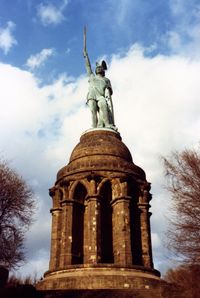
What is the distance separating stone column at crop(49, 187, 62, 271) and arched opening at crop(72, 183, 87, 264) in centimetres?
116

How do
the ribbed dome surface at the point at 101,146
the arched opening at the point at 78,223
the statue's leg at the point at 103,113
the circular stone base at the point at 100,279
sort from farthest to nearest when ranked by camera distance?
the statue's leg at the point at 103,113 → the ribbed dome surface at the point at 101,146 → the arched opening at the point at 78,223 → the circular stone base at the point at 100,279

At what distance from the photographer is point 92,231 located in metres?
20.4

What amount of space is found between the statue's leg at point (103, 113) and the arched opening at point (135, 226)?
5.45 meters

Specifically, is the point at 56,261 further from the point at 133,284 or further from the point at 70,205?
the point at 133,284

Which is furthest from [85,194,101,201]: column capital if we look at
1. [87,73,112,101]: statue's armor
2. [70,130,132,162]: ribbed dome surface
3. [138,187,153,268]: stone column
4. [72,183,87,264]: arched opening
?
[87,73,112,101]: statue's armor

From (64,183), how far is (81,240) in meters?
3.44

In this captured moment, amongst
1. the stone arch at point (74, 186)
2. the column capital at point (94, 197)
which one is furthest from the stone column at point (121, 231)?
the stone arch at point (74, 186)

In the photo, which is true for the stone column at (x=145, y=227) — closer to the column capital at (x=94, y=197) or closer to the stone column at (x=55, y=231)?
the column capital at (x=94, y=197)

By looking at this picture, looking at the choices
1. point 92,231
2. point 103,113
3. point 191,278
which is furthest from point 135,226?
point 191,278

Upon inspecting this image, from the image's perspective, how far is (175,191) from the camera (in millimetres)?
12844

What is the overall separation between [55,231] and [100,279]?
4954mm

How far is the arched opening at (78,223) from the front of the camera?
20886 mm

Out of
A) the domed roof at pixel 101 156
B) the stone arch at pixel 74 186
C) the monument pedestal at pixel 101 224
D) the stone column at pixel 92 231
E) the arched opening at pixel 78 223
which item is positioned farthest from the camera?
the domed roof at pixel 101 156

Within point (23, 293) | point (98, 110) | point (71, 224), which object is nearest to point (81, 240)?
point (71, 224)
